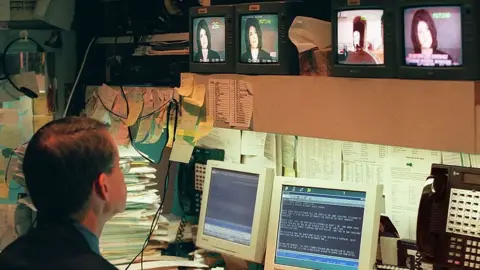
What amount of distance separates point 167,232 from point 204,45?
2.72ft

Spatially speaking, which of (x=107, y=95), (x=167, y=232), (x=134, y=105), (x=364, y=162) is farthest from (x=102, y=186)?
(x=107, y=95)

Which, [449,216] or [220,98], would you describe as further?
[220,98]

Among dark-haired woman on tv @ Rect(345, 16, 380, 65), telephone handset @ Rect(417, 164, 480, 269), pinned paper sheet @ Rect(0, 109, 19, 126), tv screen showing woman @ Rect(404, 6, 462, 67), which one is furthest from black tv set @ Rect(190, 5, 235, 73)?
pinned paper sheet @ Rect(0, 109, 19, 126)

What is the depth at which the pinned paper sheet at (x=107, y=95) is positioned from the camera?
373 centimetres

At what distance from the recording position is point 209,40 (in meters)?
2.88

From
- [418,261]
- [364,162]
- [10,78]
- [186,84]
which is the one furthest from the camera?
[10,78]

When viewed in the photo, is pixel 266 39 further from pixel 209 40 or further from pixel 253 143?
pixel 253 143

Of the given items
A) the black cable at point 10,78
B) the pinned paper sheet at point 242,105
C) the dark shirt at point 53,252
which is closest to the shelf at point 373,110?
the pinned paper sheet at point 242,105

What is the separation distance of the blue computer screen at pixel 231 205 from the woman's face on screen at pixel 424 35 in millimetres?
931

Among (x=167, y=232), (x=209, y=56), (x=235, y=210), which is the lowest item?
(x=167, y=232)

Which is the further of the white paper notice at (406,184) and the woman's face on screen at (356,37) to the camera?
the white paper notice at (406,184)

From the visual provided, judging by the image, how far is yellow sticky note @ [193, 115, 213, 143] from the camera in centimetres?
289

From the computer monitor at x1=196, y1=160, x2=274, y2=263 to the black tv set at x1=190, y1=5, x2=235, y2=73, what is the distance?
15.5 inches

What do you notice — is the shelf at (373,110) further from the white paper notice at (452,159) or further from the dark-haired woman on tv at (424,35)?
the white paper notice at (452,159)
